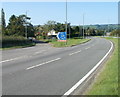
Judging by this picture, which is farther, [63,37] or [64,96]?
[63,37]

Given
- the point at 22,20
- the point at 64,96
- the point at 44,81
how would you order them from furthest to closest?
the point at 22,20 < the point at 44,81 < the point at 64,96

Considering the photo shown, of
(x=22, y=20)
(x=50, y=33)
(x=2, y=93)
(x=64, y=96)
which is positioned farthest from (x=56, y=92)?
(x=50, y=33)

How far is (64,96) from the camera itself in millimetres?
7570

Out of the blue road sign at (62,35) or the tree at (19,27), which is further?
the tree at (19,27)

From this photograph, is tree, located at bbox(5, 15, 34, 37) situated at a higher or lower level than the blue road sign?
higher

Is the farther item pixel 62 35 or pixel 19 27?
pixel 19 27

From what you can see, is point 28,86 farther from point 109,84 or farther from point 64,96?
point 109,84

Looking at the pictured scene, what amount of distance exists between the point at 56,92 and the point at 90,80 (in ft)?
8.72

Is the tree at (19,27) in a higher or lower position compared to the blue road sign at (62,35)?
higher

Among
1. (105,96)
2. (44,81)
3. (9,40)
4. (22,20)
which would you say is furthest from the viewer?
(22,20)

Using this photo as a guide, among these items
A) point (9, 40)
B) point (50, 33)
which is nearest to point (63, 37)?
point (9, 40)

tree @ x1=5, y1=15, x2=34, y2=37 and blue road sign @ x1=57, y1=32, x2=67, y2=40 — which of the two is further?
tree @ x1=5, y1=15, x2=34, y2=37

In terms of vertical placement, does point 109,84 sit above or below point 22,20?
below

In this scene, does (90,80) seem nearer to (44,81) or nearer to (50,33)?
(44,81)
